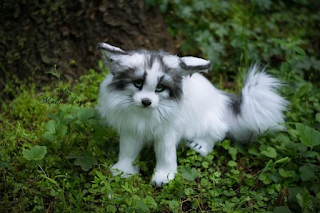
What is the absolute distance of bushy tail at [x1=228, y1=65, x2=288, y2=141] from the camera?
127 inches

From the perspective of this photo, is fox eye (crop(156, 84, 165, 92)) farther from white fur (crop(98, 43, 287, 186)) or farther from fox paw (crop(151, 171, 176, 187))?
fox paw (crop(151, 171, 176, 187))

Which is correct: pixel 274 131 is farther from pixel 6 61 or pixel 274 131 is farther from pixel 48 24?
pixel 6 61

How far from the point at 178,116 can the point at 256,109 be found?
2.35 ft

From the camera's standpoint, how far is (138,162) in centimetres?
298

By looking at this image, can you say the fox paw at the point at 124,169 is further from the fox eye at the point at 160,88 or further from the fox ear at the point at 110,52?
the fox ear at the point at 110,52

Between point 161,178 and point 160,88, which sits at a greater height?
point 160,88

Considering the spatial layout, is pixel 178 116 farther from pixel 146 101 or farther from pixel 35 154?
pixel 35 154

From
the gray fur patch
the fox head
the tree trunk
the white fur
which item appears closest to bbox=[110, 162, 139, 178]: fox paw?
the white fur

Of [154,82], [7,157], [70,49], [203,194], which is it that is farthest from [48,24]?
[203,194]

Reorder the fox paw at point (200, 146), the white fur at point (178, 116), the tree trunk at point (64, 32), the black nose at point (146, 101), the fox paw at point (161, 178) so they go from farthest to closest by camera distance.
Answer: the tree trunk at point (64, 32) < the fox paw at point (200, 146) < the fox paw at point (161, 178) < the white fur at point (178, 116) < the black nose at point (146, 101)

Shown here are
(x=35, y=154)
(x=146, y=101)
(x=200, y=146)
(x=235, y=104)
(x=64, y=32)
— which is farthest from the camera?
(x=64, y=32)

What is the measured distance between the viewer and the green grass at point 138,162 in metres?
2.78

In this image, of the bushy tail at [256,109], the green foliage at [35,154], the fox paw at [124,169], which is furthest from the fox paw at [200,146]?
the green foliage at [35,154]

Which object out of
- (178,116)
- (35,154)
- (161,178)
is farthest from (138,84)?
(35,154)
